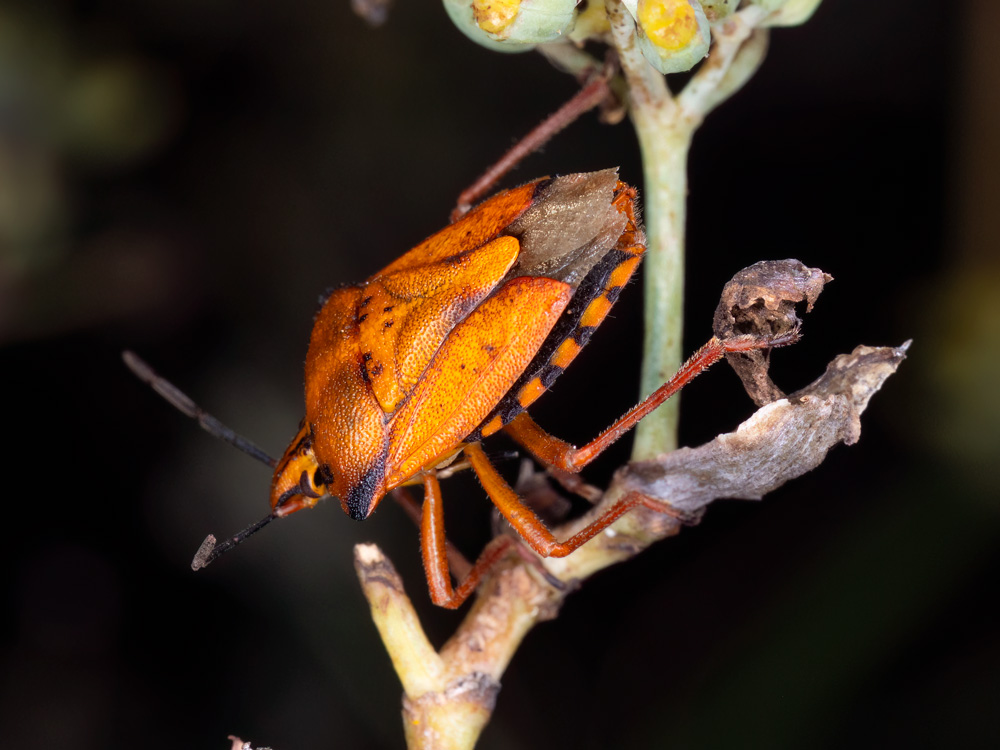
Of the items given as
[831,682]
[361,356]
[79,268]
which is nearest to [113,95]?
[79,268]

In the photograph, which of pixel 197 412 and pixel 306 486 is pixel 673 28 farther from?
pixel 197 412

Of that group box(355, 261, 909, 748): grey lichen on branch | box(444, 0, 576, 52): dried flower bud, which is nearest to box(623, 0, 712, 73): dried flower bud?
box(444, 0, 576, 52): dried flower bud

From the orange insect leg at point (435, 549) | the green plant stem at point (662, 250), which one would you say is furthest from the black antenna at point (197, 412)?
the green plant stem at point (662, 250)

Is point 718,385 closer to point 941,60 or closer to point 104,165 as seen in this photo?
point 941,60

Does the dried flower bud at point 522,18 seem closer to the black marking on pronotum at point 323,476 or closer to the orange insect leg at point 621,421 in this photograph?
the orange insect leg at point 621,421

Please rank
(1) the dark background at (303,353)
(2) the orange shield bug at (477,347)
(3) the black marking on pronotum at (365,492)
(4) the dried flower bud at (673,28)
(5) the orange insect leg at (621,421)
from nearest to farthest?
(4) the dried flower bud at (673,28), (5) the orange insect leg at (621,421), (2) the orange shield bug at (477,347), (3) the black marking on pronotum at (365,492), (1) the dark background at (303,353)

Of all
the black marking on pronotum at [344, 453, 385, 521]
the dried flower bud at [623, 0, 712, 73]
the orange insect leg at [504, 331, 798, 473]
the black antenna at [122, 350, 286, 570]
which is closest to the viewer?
the dried flower bud at [623, 0, 712, 73]

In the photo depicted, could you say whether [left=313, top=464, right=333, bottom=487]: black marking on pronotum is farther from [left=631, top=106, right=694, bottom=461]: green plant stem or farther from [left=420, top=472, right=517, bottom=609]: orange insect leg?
[left=631, top=106, right=694, bottom=461]: green plant stem
